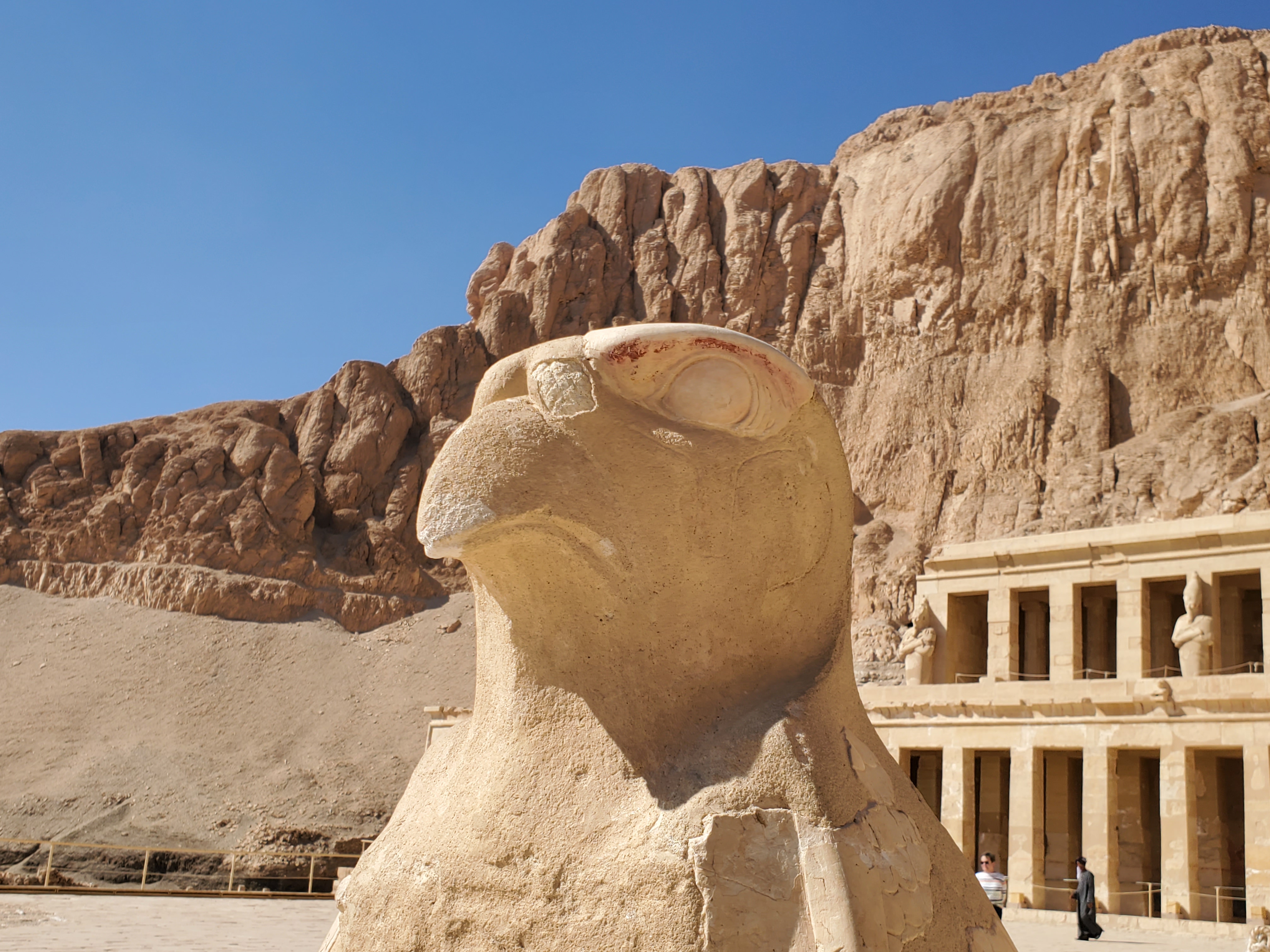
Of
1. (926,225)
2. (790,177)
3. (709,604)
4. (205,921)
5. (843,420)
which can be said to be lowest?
(205,921)

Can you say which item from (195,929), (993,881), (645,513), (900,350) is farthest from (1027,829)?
(900,350)

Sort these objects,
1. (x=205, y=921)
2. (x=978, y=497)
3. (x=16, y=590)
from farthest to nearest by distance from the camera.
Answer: (x=16, y=590) < (x=978, y=497) < (x=205, y=921)

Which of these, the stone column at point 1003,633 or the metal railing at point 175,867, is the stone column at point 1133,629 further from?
the metal railing at point 175,867

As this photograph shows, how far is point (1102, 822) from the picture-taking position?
16484 mm

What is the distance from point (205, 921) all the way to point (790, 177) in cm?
4728

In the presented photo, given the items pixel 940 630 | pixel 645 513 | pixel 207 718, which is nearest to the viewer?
pixel 645 513

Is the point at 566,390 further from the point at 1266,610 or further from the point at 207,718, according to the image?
the point at 207,718

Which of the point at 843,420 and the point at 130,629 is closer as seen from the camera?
the point at 130,629

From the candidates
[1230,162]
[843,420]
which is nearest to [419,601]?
[843,420]

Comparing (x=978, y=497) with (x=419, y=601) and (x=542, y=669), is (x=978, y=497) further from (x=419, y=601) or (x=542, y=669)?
(x=542, y=669)

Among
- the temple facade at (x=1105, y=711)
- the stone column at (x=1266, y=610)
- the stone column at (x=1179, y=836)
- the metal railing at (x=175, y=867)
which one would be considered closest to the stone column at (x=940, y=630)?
the temple facade at (x=1105, y=711)

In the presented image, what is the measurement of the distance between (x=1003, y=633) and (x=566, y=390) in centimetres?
1995

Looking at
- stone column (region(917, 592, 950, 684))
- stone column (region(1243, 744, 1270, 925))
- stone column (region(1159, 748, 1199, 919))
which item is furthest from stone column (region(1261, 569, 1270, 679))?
stone column (region(917, 592, 950, 684))

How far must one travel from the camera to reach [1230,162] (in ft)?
136
